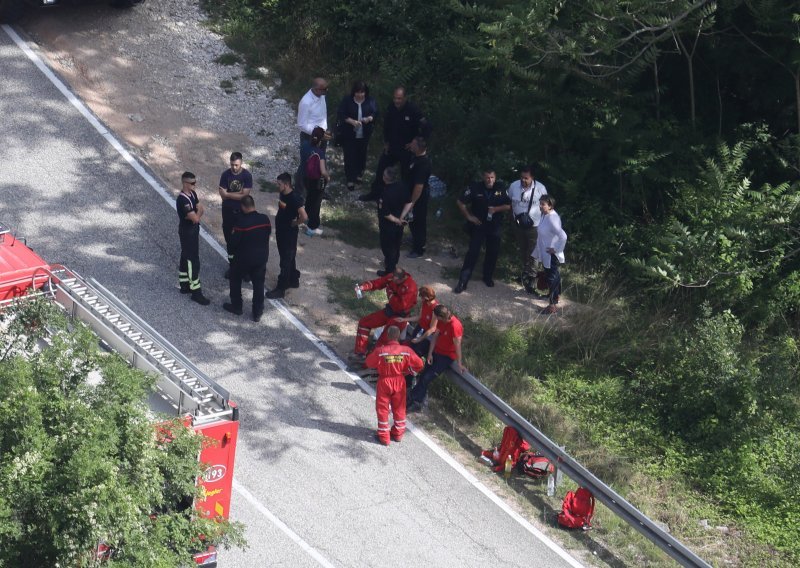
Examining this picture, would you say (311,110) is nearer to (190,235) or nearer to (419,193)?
(419,193)

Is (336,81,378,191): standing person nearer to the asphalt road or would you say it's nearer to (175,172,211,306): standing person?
the asphalt road

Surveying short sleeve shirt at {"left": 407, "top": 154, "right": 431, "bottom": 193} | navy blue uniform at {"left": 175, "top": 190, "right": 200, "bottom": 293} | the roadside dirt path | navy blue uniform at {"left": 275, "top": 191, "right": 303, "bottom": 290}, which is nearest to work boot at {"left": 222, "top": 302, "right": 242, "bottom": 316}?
the roadside dirt path

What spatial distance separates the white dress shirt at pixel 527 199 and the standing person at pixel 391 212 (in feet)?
4.99

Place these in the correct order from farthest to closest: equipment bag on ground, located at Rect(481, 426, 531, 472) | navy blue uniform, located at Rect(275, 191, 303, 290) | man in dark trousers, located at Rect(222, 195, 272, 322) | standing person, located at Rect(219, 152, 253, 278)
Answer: standing person, located at Rect(219, 152, 253, 278), navy blue uniform, located at Rect(275, 191, 303, 290), man in dark trousers, located at Rect(222, 195, 272, 322), equipment bag on ground, located at Rect(481, 426, 531, 472)

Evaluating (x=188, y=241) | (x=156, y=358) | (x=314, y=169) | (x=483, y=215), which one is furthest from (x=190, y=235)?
(x=156, y=358)

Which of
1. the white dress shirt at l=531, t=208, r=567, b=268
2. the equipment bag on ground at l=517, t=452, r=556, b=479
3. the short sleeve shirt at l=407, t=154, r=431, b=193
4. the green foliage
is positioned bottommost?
the equipment bag on ground at l=517, t=452, r=556, b=479

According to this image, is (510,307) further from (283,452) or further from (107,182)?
(107,182)

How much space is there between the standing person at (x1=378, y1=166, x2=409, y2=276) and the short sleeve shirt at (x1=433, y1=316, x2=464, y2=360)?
2.35 meters

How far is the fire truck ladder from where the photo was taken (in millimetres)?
8938

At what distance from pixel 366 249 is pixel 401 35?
5115mm

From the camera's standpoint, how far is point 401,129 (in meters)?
16.1

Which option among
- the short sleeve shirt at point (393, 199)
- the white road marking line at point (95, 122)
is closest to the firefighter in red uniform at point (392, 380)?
the short sleeve shirt at point (393, 199)

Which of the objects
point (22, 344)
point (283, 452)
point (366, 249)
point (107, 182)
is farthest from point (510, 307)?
point (22, 344)

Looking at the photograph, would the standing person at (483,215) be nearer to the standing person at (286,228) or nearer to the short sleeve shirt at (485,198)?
the short sleeve shirt at (485,198)
